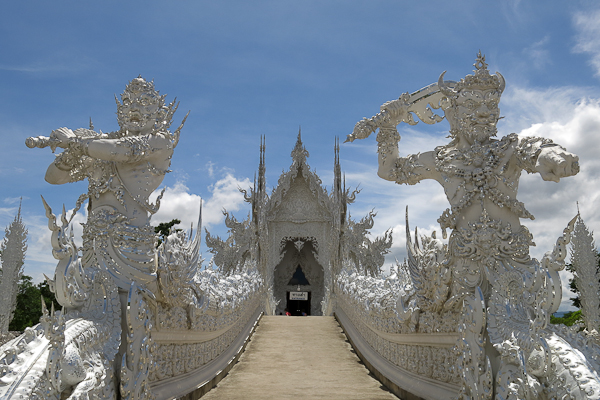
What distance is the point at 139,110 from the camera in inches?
152

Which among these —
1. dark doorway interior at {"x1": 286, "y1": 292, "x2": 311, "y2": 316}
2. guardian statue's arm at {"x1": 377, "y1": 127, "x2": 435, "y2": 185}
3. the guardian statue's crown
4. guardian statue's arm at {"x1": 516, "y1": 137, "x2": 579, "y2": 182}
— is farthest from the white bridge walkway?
dark doorway interior at {"x1": 286, "y1": 292, "x2": 311, "y2": 316}

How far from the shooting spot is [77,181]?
3797mm

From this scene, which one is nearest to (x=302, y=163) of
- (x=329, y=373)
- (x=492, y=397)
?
(x=329, y=373)

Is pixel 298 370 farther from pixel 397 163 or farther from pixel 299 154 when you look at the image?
pixel 299 154

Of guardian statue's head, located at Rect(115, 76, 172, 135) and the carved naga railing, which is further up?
guardian statue's head, located at Rect(115, 76, 172, 135)

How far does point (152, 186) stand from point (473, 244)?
2.57m

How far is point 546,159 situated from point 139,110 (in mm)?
3138

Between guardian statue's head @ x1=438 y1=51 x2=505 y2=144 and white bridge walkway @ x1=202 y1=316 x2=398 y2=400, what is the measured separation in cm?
271

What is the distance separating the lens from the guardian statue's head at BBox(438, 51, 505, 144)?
11.8 feet

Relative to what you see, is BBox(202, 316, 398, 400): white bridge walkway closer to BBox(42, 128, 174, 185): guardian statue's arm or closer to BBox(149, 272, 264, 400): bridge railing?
BBox(149, 272, 264, 400): bridge railing

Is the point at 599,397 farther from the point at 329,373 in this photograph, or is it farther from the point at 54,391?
the point at 329,373

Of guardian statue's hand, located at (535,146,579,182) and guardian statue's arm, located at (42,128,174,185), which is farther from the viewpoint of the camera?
guardian statue's arm, located at (42,128,174,185)

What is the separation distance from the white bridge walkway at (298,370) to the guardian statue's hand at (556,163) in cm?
273

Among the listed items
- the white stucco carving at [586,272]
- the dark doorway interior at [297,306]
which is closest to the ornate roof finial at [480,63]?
the white stucco carving at [586,272]
